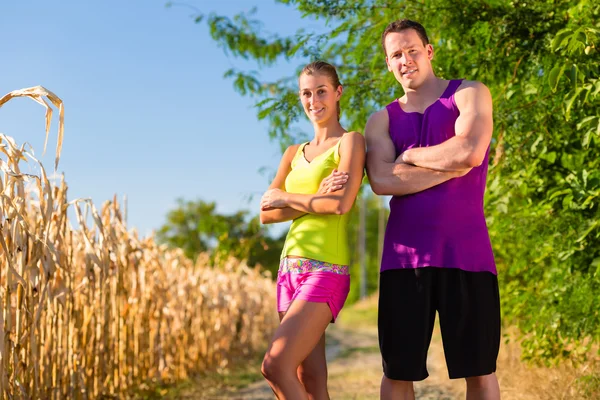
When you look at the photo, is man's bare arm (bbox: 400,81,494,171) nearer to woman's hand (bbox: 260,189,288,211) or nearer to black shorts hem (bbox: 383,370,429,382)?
woman's hand (bbox: 260,189,288,211)

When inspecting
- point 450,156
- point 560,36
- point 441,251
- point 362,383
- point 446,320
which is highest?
point 560,36

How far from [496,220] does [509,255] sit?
2166 millimetres

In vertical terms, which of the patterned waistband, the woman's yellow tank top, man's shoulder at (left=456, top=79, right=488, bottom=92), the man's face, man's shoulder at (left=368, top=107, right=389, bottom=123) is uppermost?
the man's face

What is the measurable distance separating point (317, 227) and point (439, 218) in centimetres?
51

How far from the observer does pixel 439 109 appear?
8.74 ft

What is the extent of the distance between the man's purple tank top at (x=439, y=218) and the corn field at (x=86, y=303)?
1.85 m

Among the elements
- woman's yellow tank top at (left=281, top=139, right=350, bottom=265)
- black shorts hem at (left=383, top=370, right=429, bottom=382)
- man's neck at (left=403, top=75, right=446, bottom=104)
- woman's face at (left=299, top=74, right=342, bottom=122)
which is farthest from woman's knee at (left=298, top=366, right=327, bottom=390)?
man's neck at (left=403, top=75, right=446, bottom=104)

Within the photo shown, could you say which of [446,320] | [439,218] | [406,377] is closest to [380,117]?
[439,218]

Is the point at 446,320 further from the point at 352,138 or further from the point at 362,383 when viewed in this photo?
the point at 362,383

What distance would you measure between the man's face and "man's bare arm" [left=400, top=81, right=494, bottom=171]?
182 millimetres

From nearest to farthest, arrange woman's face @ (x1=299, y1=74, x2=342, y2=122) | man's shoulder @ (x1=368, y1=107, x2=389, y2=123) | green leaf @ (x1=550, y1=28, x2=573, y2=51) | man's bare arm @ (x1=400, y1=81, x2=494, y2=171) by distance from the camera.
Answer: man's bare arm @ (x1=400, y1=81, x2=494, y2=171), man's shoulder @ (x1=368, y1=107, x2=389, y2=123), woman's face @ (x1=299, y1=74, x2=342, y2=122), green leaf @ (x1=550, y1=28, x2=573, y2=51)

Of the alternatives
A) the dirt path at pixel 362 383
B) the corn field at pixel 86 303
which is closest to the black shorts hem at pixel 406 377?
the corn field at pixel 86 303

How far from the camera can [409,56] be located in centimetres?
269

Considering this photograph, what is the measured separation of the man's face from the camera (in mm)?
2680
